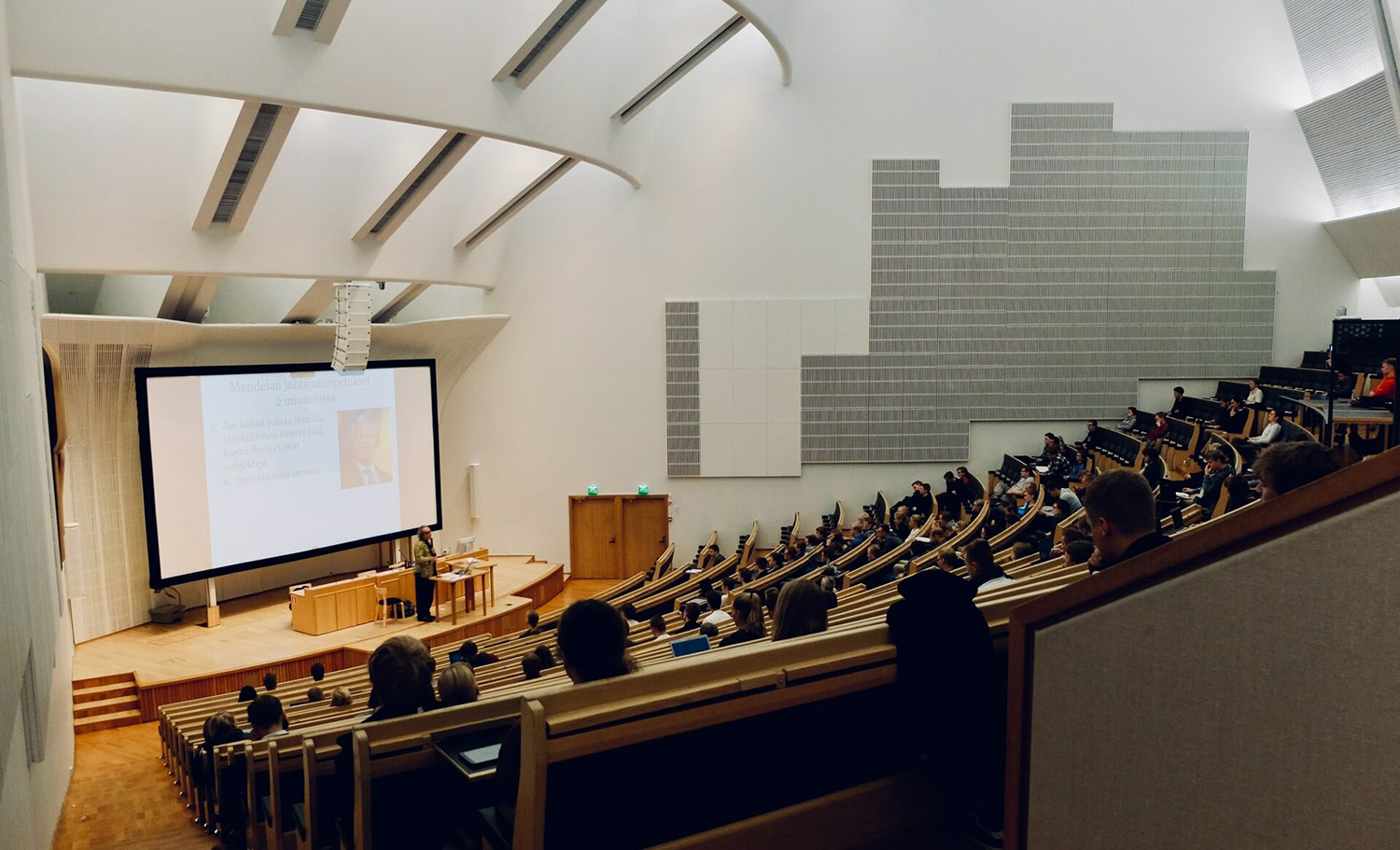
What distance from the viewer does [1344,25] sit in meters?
11.2

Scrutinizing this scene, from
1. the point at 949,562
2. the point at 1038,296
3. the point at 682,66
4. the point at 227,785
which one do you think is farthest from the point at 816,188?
the point at 227,785

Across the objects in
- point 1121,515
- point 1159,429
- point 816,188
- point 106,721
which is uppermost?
point 816,188

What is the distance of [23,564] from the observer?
3951 mm

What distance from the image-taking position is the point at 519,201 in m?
11.3

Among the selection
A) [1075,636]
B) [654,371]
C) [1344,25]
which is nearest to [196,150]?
[654,371]

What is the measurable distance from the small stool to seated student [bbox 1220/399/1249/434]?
1010 centimetres

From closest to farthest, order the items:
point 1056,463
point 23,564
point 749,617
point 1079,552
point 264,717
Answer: point 23,564
point 1079,552
point 749,617
point 264,717
point 1056,463

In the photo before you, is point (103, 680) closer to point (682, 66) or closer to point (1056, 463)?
point (682, 66)

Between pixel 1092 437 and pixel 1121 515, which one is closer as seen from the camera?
pixel 1121 515

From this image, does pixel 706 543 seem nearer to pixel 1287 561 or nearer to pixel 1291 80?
pixel 1291 80

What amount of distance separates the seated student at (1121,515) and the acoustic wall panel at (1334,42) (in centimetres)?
1148

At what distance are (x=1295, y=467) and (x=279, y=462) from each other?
35.8ft

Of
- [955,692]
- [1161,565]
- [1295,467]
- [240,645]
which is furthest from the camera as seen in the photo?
[240,645]

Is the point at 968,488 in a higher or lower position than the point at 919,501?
higher
